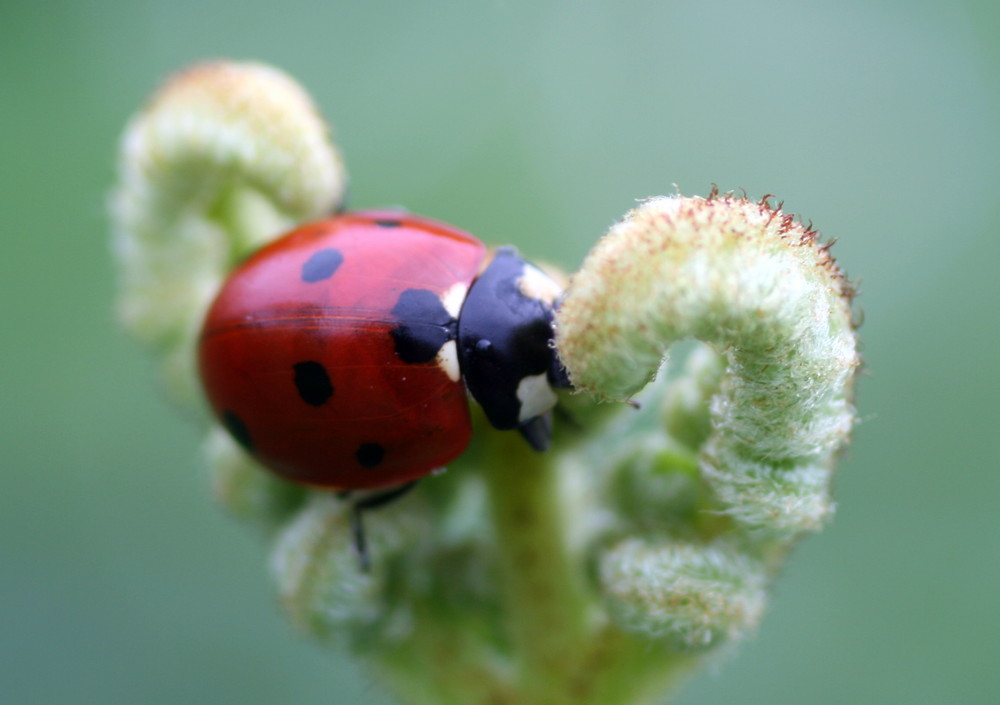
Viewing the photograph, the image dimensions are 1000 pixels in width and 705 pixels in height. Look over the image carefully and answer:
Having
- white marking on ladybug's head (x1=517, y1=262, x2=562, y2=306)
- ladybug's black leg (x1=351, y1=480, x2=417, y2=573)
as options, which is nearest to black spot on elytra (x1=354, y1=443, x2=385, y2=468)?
ladybug's black leg (x1=351, y1=480, x2=417, y2=573)

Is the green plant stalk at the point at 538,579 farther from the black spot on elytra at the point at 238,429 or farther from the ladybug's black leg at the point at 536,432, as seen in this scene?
the black spot on elytra at the point at 238,429

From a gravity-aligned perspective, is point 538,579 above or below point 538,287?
below

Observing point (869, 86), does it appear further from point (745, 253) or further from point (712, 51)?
point (745, 253)

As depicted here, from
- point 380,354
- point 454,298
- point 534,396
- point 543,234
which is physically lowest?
point 534,396

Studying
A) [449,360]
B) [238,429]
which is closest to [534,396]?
[449,360]

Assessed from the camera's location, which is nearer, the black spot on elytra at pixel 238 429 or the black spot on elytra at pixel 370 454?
the black spot on elytra at pixel 370 454

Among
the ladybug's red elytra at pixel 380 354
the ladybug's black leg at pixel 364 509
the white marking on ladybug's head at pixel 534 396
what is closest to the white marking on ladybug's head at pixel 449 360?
the ladybug's red elytra at pixel 380 354

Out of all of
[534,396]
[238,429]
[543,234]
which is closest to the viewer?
[534,396]

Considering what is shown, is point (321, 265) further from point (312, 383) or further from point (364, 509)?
point (364, 509)
